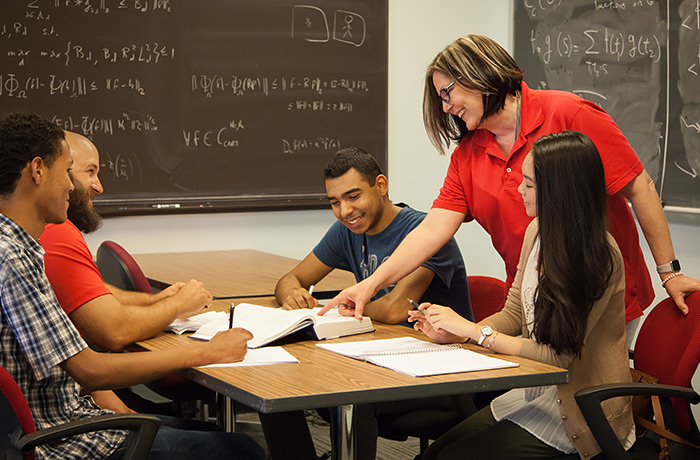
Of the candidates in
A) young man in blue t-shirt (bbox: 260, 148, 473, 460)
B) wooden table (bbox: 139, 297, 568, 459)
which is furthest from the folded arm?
young man in blue t-shirt (bbox: 260, 148, 473, 460)

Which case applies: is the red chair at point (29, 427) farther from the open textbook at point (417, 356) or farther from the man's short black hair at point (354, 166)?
the man's short black hair at point (354, 166)

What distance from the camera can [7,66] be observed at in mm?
3791

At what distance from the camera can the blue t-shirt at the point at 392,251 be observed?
2.58m

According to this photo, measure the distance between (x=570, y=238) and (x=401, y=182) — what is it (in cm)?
290

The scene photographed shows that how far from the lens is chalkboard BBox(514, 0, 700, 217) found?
11.2 ft

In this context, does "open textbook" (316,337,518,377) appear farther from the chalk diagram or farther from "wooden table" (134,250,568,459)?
the chalk diagram

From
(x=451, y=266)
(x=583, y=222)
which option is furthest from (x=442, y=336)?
(x=451, y=266)

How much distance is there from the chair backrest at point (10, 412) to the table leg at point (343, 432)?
2.15 feet

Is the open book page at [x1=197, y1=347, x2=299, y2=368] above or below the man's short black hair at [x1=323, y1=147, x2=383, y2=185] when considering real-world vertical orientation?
below

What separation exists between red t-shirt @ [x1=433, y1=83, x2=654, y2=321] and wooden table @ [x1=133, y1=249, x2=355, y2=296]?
2.36 ft

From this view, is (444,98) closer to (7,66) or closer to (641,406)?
(641,406)

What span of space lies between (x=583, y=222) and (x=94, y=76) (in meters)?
2.92

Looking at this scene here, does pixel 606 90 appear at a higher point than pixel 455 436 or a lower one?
higher

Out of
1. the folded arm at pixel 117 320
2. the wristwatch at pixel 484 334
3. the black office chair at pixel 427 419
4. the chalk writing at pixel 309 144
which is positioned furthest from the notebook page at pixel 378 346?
the chalk writing at pixel 309 144
